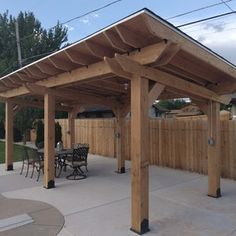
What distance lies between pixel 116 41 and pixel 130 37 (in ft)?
1.01

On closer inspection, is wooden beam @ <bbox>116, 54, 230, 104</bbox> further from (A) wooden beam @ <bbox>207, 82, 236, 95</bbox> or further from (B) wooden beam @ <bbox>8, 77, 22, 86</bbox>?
(B) wooden beam @ <bbox>8, 77, 22, 86</bbox>

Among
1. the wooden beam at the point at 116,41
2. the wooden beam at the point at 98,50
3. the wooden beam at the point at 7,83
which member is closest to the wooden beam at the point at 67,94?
the wooden beam at the point at 7,83

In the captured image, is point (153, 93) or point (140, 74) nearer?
point (140, 74)

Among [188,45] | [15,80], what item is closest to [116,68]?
[188,45]

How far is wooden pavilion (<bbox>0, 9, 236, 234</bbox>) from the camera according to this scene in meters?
4.52

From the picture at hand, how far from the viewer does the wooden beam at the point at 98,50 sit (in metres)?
5.09

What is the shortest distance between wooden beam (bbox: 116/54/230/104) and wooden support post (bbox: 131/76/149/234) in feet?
0.50

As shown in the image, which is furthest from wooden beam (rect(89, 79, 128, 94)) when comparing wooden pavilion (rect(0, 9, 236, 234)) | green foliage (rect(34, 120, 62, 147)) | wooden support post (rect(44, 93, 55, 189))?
green foliage (rect(34, 120, 62, 147))

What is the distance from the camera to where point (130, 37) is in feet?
14.9

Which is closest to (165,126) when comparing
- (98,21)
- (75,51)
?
(98,21)

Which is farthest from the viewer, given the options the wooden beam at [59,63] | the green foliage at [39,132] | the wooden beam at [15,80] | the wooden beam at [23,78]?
the green foliage at [39,132]

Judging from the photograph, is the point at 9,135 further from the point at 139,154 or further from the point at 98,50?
the point at 139,154

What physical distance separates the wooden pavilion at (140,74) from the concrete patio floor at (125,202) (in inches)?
16.3

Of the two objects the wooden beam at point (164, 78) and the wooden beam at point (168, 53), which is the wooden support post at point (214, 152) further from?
the wooden beam at point (168, 53)
